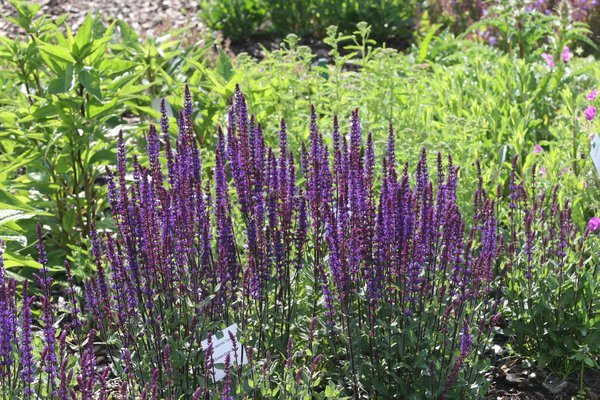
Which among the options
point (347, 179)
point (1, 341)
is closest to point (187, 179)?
point (347, 179)

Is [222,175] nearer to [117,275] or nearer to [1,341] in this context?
[117,275]

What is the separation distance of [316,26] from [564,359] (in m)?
6.26

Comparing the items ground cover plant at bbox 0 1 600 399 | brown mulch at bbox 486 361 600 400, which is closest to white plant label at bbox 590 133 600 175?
ground cover plant at bbox 0 1 600 399

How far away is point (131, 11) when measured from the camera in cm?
1002

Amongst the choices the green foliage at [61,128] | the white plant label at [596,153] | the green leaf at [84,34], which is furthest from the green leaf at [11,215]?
the white plant label at [596,153]

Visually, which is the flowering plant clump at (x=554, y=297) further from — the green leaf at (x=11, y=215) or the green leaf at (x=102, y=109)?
the green leaf at (x=11, y=215)

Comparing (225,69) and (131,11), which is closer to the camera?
(225,69)

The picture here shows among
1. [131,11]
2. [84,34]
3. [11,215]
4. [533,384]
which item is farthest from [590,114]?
[131,11]

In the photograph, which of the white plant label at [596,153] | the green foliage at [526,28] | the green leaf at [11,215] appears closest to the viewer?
the white plant label at [596,153]

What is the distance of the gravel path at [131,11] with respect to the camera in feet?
31.6

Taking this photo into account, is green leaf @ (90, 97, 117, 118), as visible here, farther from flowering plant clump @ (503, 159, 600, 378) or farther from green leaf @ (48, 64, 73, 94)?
flowering plant clump @ (503, 159, 600, 378)

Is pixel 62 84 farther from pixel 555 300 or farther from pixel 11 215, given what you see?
pixel 555 300

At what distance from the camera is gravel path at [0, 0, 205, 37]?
31.6 feet

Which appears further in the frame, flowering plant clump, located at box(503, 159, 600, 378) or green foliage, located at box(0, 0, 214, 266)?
green foliage, located at box(0, 0, 214, 266)
